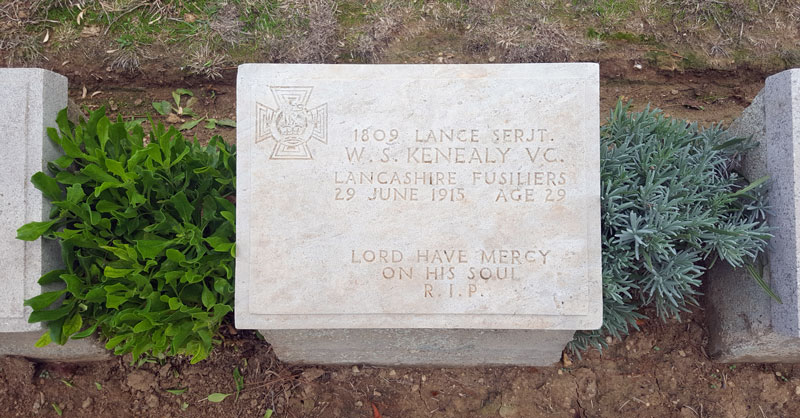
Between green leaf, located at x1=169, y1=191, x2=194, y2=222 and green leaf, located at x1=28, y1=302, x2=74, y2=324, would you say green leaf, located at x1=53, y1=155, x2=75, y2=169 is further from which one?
green leaf, located at x1=28, y1=302, x2=74, y2=324

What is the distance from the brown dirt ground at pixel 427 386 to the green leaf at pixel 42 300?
0.84m

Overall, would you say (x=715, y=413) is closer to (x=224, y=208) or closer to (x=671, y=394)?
(x=671, y=394)

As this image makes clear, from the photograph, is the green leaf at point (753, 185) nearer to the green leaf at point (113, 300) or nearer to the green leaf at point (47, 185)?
the green leaf at point (113, 300)

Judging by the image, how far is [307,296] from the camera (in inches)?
87.8

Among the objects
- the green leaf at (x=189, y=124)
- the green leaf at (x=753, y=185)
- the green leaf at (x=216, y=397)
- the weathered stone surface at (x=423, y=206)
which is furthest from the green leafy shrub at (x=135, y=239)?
the green leaf at (x=753, y=185)

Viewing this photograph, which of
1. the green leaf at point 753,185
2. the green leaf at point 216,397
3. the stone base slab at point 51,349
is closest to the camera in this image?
the green leaf at point 753,185

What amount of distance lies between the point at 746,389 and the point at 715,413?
0.23 m

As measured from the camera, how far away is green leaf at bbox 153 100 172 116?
3.49 metres

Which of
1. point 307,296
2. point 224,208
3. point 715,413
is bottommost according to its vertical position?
point 715,413

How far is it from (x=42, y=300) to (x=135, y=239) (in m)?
0.44

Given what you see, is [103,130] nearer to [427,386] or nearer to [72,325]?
[72,325]

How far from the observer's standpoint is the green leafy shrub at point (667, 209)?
2.37 m

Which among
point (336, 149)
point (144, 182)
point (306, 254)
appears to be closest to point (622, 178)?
point (336, 149)

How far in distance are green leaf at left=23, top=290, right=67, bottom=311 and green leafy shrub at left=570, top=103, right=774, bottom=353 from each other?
249 centimetres
